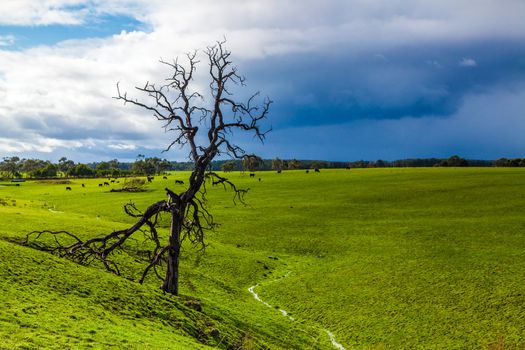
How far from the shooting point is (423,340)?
79.5ft

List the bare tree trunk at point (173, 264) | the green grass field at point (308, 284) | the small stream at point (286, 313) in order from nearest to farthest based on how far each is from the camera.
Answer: the green grass field at point (308, 284), the bare tree trunk at point (173, 264), the small stream at point (286, 313)

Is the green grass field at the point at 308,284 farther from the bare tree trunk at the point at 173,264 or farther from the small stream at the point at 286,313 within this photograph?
the bare tree trunk at the point at 173,264

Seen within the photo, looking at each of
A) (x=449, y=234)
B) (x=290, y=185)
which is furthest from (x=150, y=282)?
(x=290, y=185)

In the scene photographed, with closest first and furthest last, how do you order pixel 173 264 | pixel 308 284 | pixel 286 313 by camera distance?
pixel 173 264 < pixel 286 313 < pixel 308 284

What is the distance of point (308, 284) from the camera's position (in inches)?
1323

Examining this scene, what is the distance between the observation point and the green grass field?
52.6 ft

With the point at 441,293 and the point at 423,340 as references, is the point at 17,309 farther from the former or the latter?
the point at 441,293

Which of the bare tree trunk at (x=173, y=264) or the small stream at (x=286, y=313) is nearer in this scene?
the bare tree trunk at (x=173, y=264)

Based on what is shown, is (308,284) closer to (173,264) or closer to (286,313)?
(286,313)

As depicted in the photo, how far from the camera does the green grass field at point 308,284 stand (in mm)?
16047

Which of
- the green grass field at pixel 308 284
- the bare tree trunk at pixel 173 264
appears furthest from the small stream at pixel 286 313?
the bare tree trunk at pixel 173 264

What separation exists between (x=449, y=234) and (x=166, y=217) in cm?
3681

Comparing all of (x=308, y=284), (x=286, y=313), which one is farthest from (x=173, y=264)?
(x=308, y=284)

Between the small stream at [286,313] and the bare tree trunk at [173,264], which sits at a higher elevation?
the bare tree trunk at [173,264]
